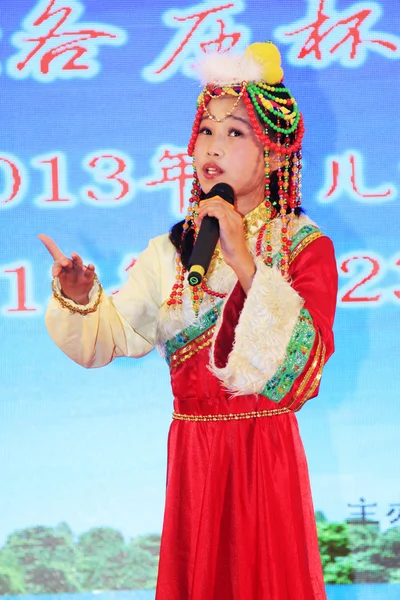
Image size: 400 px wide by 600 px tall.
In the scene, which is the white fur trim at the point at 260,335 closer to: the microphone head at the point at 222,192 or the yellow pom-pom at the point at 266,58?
the microphone head at the point at 222,192

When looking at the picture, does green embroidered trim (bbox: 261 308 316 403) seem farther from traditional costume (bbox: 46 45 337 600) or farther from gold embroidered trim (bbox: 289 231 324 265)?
gold embroidered trim (bbox: 289 231 324 265)

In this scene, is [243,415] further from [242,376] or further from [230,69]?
[230,69]

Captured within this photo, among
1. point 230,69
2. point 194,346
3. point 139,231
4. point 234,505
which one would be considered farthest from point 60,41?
point 234,505

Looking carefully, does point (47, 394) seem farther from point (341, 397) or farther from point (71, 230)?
point (341, 397)

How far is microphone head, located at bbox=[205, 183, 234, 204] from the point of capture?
5.11 ft

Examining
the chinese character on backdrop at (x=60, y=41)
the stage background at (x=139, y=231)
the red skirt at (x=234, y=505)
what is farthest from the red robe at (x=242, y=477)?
the chinese character on backdrop at (x=60, y=41)

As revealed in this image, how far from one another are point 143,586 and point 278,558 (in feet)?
3.94

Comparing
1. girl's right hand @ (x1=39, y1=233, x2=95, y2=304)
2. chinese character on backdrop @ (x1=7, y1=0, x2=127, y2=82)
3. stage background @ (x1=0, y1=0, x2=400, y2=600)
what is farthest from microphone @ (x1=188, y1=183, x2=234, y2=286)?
chinese character on backdrop @ (x1=7, y1=0, x2=127, y2=82)

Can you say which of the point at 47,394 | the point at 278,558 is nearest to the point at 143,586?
→ the point at 47,394

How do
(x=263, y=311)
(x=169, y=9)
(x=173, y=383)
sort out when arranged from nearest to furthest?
(x=263, y=311), (x=173, y=383), (x=169, y=9)

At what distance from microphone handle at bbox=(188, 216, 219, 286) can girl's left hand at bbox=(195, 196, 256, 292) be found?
0.01 m

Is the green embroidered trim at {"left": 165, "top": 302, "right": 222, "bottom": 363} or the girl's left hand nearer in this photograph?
the girl's left hand

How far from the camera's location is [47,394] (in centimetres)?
261

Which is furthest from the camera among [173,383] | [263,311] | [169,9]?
[169,9]
